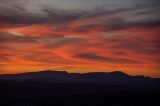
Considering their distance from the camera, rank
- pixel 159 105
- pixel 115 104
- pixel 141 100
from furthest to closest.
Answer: pixel 141 100 → pixel 115 104 → pixel 159 105

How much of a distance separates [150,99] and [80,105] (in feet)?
46.9

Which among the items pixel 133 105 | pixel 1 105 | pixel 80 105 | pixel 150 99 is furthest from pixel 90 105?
pixel 1 105

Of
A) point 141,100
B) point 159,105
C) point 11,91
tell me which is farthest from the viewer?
point 11,91

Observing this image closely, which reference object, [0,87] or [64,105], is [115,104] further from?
[0,87]

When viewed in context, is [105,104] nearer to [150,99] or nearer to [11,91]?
[150,99]

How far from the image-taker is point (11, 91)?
9762 cm

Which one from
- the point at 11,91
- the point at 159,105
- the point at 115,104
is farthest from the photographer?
the point at 11,91

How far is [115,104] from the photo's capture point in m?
60.7

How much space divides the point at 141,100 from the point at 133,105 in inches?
192

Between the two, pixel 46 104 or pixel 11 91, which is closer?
pixel 46 104

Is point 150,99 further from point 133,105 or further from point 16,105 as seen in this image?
point 16,105

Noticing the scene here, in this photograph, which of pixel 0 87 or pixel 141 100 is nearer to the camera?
pixel 141 100

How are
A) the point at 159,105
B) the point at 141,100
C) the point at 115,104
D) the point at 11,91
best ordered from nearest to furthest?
the point at 159,105
the point at 115,104
the point at 141,100
the point at 11,91

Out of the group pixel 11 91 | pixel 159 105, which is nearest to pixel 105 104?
pixel 159 105
